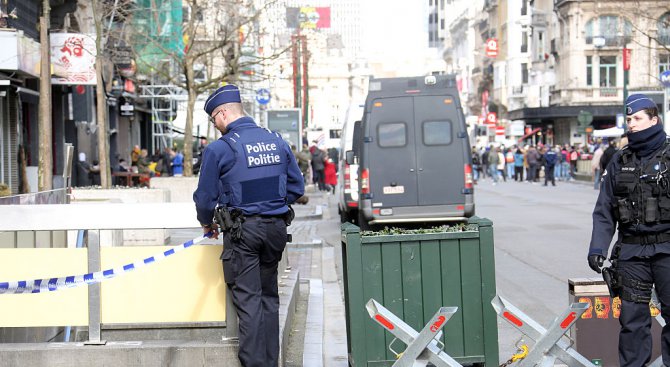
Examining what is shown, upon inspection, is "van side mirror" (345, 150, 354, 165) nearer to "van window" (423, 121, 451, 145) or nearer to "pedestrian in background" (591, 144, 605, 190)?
"van window" (423, 121, 451, 145)

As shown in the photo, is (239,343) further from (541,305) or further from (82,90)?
(82,90)

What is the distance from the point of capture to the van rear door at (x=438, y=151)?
707 inches

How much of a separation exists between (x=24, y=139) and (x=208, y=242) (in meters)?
21.7

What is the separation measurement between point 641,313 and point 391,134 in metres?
12.3

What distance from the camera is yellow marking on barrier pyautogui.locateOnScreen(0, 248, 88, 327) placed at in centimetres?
656

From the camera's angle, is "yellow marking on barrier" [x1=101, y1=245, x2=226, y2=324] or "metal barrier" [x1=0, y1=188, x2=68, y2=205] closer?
"yellow marking on barrier" [x1=101, y1=245, x2=226, y2=324]

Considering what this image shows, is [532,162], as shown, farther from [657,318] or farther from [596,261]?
[596,261]

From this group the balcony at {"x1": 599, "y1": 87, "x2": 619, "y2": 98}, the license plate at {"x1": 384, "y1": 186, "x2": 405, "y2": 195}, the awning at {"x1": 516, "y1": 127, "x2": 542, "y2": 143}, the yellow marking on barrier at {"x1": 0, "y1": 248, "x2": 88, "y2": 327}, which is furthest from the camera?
the awning at {"x1": 516, "y1": 127, "x2": 542, "y2": 143}

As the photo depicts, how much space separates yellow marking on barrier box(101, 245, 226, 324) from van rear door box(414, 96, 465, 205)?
1157 cm

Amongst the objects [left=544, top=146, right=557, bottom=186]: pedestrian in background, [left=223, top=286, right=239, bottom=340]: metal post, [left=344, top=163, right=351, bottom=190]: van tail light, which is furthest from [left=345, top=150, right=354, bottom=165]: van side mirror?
[left=544, top=146, right=557, bottom=186]: pedestrian in background

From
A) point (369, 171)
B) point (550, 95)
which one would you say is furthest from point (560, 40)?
point (369, 171)

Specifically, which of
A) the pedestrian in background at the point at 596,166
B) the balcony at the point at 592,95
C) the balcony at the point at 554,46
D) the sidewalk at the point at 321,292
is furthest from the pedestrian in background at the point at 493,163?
the balcony at the point at 554,46

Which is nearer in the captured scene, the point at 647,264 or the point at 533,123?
the point at 647,264

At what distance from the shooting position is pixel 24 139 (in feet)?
89.4
